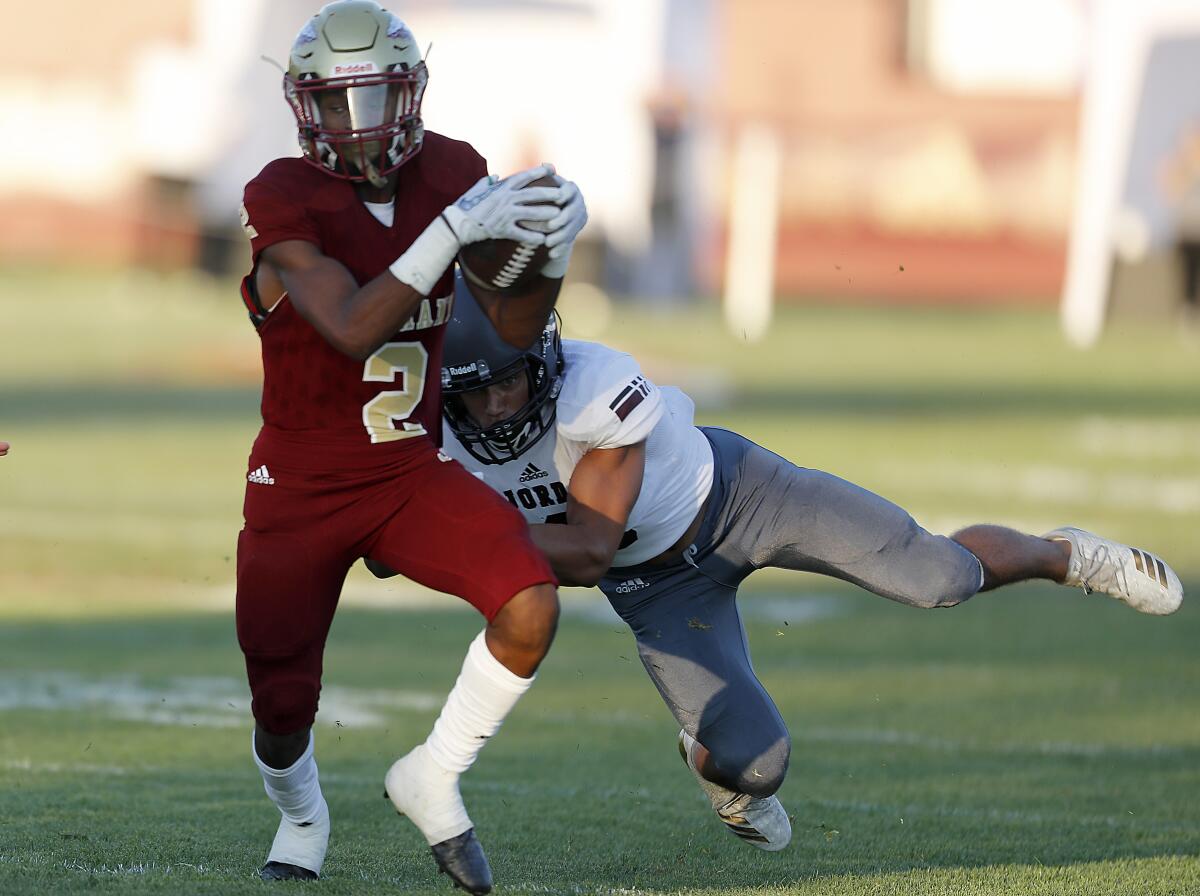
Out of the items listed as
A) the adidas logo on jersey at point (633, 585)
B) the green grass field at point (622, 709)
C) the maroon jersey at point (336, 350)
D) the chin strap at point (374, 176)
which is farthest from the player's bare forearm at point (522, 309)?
the green grass field at point (622, 709)

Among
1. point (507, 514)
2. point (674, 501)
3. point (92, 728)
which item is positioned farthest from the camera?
point (92, 728)

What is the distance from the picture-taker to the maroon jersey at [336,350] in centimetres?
452

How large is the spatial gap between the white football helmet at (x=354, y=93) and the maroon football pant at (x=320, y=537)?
0.72 m

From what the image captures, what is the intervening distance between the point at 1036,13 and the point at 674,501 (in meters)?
44.4

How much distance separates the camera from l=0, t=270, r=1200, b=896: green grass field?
5.20 metres

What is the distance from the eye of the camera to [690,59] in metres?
42.9

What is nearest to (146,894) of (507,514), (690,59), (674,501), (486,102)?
(507,514)

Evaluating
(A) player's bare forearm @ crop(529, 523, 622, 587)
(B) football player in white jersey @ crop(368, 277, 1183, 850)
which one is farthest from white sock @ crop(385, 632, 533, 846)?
(B) football player in white jersey @ crop(368, 277, 1183, 850)

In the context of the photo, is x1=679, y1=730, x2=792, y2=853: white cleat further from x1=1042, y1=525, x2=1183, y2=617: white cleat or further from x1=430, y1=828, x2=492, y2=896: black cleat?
x1=430, y1=828, x2=492, y2=896: black cleat

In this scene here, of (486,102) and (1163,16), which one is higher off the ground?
(1163,16)

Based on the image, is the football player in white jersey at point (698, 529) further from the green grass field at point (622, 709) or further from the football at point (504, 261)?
the green grass field at point (622, 709)

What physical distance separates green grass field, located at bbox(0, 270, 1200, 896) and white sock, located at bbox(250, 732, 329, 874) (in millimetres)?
103

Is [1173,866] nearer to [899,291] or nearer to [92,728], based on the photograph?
[92,728]

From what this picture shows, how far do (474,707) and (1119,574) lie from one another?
2.39 m
